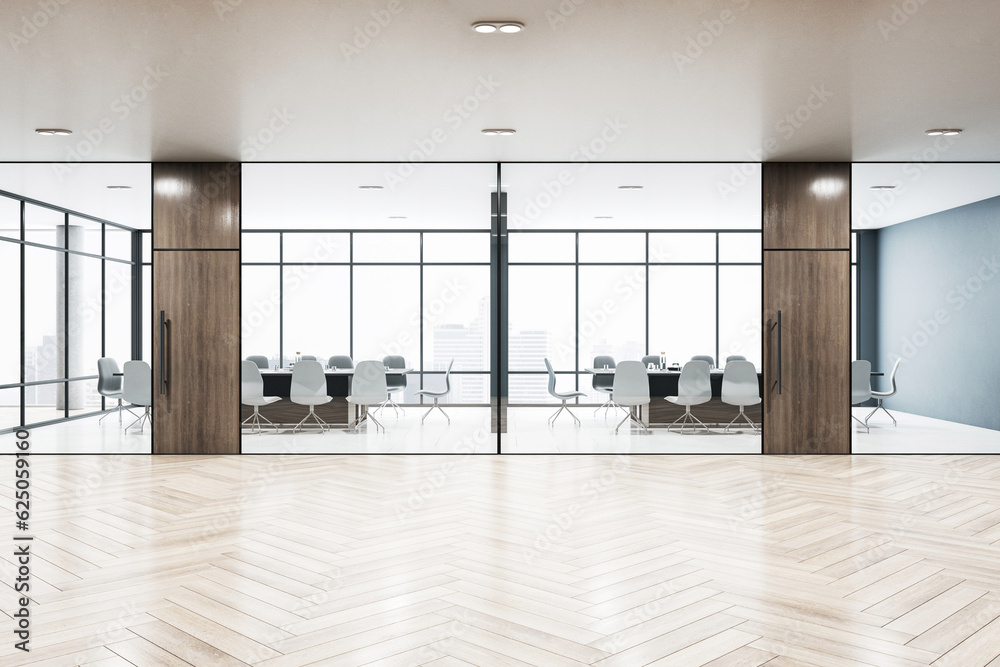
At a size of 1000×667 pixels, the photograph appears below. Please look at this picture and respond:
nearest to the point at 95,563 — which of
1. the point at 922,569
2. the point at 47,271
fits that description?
the point at 922,569

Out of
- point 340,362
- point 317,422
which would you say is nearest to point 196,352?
point 317,422

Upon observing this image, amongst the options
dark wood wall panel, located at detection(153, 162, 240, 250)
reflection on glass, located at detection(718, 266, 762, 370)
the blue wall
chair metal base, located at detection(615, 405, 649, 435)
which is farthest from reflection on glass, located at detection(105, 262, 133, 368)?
the blue wall

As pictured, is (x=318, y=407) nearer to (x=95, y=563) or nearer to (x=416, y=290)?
(x=416, y=290)

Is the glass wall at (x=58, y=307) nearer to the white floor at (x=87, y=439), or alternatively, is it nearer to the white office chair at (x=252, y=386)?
the white floor at (x=87, y=439)

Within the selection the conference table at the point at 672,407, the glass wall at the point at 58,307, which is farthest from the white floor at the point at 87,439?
the conference table at the point at 672,407

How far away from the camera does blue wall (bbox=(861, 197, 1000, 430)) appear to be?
897 centimetres

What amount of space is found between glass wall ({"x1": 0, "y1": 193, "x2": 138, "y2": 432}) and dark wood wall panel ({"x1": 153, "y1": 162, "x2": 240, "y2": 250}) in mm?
2466

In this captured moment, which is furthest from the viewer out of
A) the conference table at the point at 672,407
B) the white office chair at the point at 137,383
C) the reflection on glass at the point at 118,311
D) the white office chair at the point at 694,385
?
the reflection on glass at the point at 118,311

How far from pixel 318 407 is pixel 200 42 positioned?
17.9 ft

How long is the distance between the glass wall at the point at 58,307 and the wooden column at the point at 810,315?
808 centimetres

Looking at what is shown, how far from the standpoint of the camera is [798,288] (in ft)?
22.5

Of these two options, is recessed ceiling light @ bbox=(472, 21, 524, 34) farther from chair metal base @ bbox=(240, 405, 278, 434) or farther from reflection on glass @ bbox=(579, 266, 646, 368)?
reflection on glass @ bbox=(579, 266, 646, 368)

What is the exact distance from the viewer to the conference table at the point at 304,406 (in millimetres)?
8852

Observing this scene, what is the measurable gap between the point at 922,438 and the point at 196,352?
25.2ft
